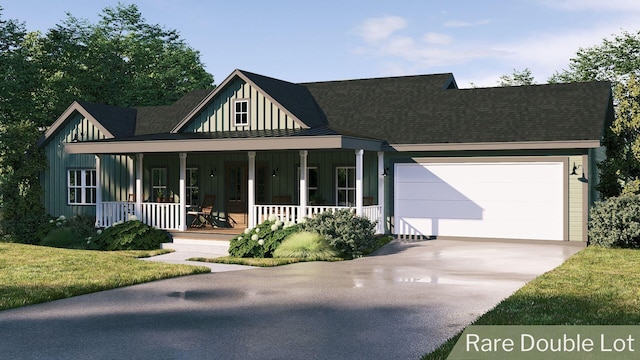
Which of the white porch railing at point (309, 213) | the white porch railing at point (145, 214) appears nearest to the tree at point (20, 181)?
the white porch railing at point (145, 214)

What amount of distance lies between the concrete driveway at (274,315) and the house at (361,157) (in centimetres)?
518

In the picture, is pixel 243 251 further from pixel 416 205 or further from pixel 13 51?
pixel 13 51

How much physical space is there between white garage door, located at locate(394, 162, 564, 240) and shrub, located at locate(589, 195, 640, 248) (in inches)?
38.1

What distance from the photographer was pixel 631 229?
1794 cm

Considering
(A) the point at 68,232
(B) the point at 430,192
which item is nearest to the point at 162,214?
(A) the point at 68,232

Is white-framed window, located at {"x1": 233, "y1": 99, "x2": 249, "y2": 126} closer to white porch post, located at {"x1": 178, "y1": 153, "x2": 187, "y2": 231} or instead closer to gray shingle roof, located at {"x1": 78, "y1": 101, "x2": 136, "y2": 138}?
white porch post, located at {"x1": 178, "y1": 153, "x2": 187, "y2": 231}

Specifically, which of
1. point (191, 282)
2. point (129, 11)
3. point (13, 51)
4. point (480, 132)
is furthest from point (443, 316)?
point (129, 11)

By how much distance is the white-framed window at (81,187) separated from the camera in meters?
25.2

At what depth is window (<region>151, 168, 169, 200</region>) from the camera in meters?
24.9

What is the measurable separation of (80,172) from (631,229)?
18.7m

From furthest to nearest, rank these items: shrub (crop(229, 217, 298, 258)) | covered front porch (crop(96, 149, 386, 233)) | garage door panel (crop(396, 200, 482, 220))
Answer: covered front porch (crop(96, 149, 386, 233)), garage door panel (crop(396, 200, 482, 220)), shrub (crop(229, 217, 298, 258))

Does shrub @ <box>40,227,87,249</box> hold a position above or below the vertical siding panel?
below

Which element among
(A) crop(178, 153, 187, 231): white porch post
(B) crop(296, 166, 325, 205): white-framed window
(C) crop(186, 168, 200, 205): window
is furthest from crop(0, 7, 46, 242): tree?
(B) crop(296, 166, 325, 205): white-framed window

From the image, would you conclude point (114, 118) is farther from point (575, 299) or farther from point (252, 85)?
point (575, 299)
